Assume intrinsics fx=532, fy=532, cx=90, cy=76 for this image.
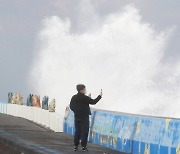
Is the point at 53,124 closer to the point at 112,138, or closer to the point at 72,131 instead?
the point at 72,131

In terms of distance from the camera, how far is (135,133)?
13.3 m

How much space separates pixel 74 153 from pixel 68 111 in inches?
307

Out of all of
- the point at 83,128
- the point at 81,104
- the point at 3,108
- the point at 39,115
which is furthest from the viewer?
the point at 3,108

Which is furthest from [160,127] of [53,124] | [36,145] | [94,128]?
[53,124]

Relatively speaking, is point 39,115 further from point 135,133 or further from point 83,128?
point 135,133

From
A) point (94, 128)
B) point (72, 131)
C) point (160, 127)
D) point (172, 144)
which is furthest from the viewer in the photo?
point (72, 131)

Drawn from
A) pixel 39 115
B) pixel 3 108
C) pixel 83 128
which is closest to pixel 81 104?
pixel 83 128

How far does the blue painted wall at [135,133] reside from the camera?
11156 millimetres

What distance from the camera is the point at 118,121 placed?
14.7 m

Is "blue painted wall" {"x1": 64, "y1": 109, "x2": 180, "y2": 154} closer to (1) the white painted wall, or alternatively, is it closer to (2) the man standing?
(2) the man standing

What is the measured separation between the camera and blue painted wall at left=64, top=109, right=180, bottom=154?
36.6 ft

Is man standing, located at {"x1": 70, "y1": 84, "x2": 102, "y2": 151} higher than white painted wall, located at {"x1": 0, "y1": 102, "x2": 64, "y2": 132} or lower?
higher

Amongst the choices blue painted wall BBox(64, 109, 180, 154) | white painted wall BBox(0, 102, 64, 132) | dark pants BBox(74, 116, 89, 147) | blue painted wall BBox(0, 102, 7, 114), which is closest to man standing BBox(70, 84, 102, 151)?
dark pants BBox(74, 116, 89, 147)

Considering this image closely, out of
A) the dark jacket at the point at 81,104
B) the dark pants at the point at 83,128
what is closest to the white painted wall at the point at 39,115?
the dark pants at the point at 83,128
